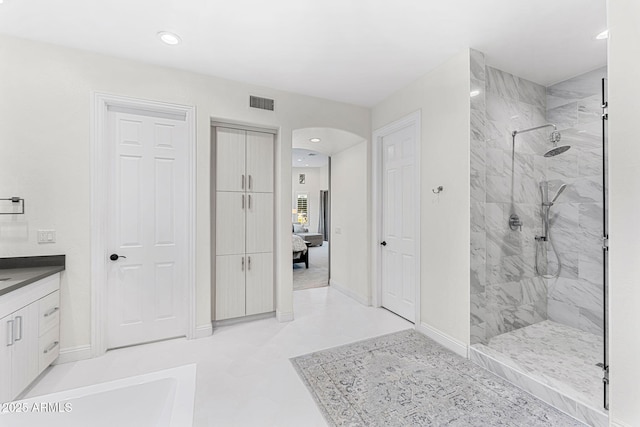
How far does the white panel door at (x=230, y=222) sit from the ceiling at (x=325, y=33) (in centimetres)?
133

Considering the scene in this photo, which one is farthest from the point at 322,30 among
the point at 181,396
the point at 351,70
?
the point at 181,396

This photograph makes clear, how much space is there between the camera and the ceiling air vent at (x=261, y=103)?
10.3 feet

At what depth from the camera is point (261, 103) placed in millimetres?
3178

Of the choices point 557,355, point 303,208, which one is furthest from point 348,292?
point 303,208

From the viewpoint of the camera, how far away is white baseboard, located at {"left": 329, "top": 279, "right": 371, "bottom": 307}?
3916 millimetres

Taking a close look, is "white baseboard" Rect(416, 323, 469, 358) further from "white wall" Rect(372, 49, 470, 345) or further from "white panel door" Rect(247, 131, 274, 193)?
"white panel door" Rect(247, 131, 274, 193)

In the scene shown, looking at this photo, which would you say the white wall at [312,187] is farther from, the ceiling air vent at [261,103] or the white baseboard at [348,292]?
the ceiling air vent at [261,103]

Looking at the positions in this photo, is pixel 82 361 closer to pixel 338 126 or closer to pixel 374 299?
pixel 374 299

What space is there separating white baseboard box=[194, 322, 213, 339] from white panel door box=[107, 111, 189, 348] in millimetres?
165

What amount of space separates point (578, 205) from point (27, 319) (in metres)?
4.99

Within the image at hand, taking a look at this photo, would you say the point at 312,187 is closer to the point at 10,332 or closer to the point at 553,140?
the point at 553,140

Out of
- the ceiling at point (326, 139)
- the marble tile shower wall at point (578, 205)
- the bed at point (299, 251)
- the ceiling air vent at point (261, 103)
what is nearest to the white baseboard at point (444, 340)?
the marble tile shower wall at point (578, 205)

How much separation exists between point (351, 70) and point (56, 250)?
3196mm

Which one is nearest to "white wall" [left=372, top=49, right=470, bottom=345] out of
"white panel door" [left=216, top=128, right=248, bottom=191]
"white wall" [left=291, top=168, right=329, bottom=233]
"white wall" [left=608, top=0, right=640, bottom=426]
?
"white wall" [left=608, top=0, right=640, bottom=426]
